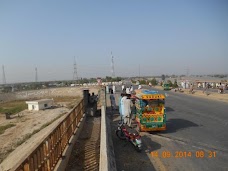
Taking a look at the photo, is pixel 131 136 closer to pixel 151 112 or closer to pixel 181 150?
pixel 181 150

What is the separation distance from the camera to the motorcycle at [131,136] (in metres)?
9.14

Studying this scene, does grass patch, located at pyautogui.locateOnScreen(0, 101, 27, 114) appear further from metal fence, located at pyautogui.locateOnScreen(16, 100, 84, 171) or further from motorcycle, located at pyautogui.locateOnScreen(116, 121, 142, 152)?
metal fence, located at pyautogui.locateOnScreen(16, 100, 84, 171)

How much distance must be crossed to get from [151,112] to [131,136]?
3.63 metres

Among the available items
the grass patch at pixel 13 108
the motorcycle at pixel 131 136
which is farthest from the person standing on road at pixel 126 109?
the grass patch at pixel 13 108

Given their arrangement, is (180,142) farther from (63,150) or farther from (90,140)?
(63,150)

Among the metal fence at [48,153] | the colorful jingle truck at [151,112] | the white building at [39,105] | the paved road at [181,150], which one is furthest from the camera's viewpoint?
the white building at [39,105]

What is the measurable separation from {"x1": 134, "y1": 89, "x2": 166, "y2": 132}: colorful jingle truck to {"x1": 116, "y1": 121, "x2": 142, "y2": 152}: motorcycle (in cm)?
168

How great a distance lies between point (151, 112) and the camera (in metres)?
12.9

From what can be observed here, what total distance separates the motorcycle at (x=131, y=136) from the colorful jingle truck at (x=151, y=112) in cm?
168

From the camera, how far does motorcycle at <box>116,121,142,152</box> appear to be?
9.14 m

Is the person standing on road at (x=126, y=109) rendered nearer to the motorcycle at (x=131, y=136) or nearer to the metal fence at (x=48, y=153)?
the motorcycle at (x=131, y=136)
